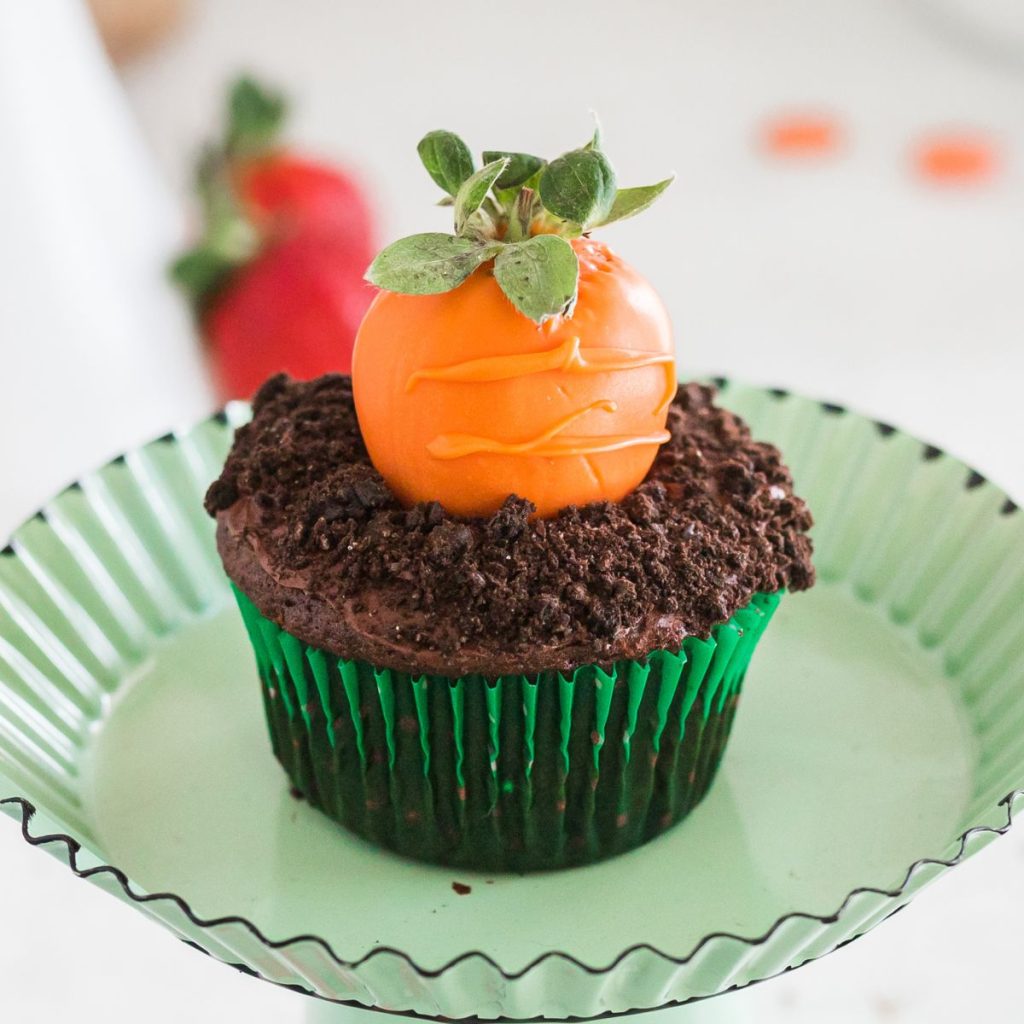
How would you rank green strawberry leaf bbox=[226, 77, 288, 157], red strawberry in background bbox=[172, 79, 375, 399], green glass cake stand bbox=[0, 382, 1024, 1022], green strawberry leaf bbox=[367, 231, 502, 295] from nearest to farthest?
green glass cake stand bbox=[0, 382, 1024, 1022] < green strawberry leaf bbox=[367, 231, 502, 295] < red strawberry in background bbox=[172, 79, 375, 399] < green strawberry leaf bbox=[226, 77, 288, 157]

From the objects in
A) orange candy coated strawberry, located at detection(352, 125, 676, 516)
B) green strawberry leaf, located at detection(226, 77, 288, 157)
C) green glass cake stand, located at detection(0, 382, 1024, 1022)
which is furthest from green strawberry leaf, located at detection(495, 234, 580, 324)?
green strawberry leaf, located at detection(226, 77, 288, 157)

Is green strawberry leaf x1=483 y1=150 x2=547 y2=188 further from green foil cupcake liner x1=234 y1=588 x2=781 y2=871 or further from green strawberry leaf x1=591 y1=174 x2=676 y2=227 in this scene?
green foil cupcake liner x1=234 y1=588 x2=781 y2=871

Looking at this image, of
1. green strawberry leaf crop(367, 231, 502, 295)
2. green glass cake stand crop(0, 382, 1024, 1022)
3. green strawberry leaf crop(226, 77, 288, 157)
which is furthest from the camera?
green strawberry leaf crop(226, 77, 288, 157)

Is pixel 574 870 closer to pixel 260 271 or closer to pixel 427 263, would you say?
pixel 427 263

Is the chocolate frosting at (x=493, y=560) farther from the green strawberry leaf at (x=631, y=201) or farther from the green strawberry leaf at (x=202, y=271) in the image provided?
the green strawberry leaf at (x=202, y=271)

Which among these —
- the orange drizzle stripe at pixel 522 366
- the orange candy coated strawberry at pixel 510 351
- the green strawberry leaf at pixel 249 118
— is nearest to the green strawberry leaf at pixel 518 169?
the orange candy coated strawberry at pixel 510 351

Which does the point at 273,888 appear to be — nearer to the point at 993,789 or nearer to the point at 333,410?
the point at 333,410
